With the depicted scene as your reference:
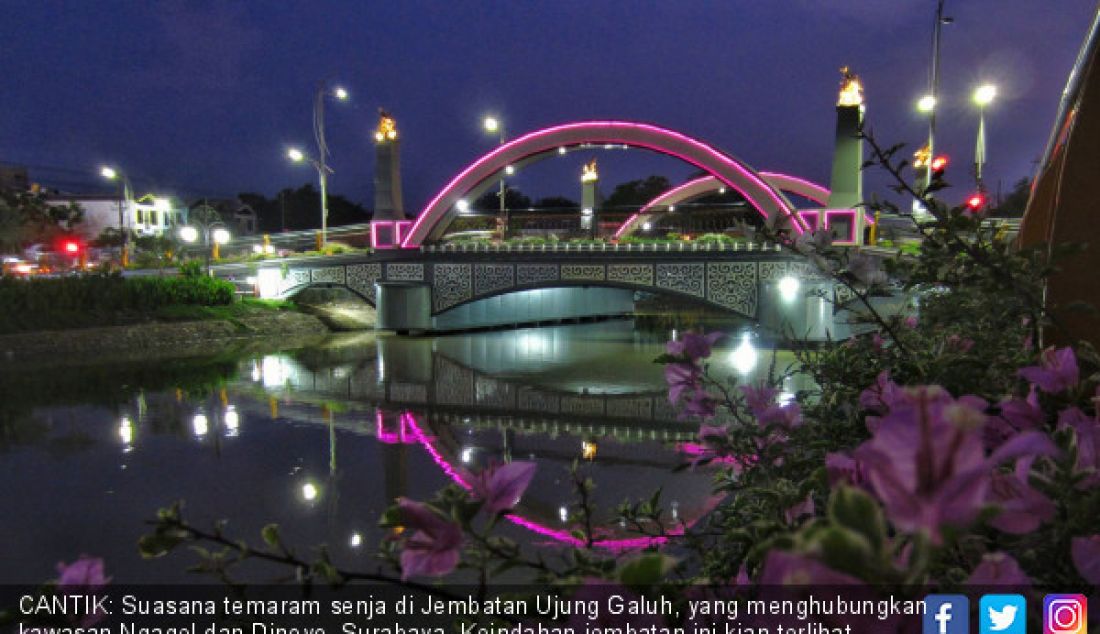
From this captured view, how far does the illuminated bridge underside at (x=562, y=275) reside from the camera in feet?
61.9

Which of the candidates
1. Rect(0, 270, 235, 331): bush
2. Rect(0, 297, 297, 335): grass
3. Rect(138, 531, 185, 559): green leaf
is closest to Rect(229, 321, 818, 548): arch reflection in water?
Rect(138, 531, 185, 559): green leaf

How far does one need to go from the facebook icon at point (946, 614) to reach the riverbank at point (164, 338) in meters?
19.0

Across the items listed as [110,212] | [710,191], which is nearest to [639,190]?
[710,191]

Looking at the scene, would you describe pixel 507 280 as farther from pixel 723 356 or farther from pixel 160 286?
pixel 160 286

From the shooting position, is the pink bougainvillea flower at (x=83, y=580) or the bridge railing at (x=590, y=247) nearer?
the pink bougainvillea flower at (x=83, y=580)

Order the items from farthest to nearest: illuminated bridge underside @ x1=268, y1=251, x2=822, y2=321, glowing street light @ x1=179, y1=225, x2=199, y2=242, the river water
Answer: glowing street light @ x1=179, y1=225, x2=199, y2=242 → illuminated bridge underside @ x1=268, y1=251, x2=822, y2=321 → the river water

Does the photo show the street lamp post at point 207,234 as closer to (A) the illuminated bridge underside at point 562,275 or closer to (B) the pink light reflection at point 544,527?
(A) the illuminated bridge underside at point 562,275

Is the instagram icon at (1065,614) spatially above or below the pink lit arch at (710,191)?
below

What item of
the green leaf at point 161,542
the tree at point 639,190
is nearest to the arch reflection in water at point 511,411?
the green leaf at point 161,542

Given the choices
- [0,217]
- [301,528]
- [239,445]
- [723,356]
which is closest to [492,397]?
[239,445]

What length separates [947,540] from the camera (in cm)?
47

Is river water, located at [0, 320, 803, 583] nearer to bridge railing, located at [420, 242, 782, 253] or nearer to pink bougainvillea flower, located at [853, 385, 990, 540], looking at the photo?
pink bougainvillea flower, located at [853, 385, 990, 540]

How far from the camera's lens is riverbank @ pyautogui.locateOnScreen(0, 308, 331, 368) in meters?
16.6

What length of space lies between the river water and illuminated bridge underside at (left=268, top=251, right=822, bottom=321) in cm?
321
